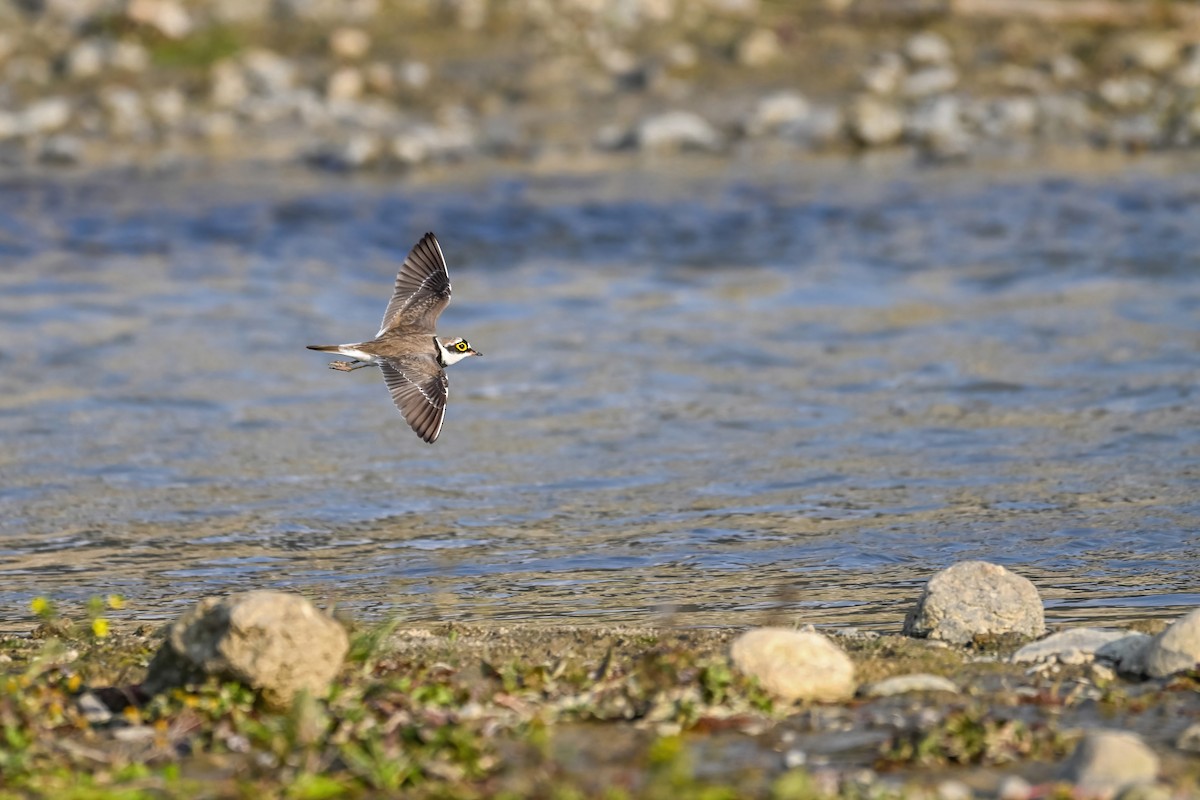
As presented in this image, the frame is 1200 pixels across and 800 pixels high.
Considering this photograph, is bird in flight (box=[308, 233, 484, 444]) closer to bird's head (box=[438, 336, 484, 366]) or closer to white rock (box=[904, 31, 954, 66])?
bird's head (box=[438, 336, 484, 366])

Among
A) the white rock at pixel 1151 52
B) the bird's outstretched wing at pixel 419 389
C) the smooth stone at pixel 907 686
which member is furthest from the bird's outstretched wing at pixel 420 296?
the white rock at pixel 1151 52

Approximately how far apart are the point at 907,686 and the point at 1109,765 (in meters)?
0.98

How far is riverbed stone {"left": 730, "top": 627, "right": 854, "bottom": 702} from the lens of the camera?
16.9ft

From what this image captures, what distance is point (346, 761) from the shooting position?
15.3ft

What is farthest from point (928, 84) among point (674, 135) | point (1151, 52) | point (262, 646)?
point (262, 646)

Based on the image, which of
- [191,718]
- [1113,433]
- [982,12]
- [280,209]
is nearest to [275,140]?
[280,209]

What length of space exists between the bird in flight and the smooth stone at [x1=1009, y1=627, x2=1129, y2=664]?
9.91 feet

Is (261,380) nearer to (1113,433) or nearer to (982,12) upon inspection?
(1113,433)

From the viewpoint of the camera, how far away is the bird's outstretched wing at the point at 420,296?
862cm

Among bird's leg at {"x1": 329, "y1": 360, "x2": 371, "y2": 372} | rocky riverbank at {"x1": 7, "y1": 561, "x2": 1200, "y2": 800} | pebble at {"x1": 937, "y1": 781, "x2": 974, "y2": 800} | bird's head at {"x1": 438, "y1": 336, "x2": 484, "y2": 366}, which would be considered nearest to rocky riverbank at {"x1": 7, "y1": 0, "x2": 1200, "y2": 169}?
bird's leg at {"x1": 329, "y1": 360, "x2": 371, "y2": 372}

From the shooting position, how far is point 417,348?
8.43 m

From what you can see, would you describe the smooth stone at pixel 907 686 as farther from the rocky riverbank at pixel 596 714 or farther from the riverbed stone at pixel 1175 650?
the riverbed stone at pixel 1175 650

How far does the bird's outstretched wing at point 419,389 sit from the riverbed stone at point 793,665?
2.82 m

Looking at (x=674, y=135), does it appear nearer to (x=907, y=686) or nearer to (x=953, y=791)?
(x=907, y=686)
